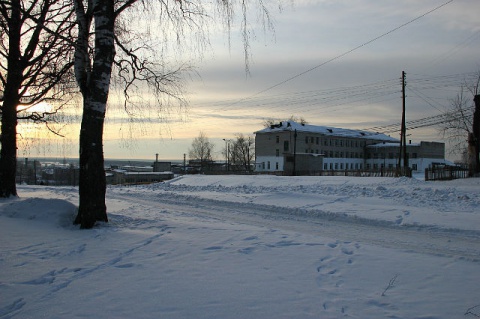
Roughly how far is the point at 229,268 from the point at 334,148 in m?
96.6

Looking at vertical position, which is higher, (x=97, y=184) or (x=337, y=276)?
(x=97, y=184)

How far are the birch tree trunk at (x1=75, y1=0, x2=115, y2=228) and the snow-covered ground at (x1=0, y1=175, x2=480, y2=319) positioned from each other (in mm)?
711

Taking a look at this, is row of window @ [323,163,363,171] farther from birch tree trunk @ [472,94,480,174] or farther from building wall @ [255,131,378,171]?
birch tree trunk @ [472,94,480,174]

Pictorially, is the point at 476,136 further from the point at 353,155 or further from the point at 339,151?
the point at 353,155

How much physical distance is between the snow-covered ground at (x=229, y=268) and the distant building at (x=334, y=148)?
70.8 metres

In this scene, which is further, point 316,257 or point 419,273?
point 316,257

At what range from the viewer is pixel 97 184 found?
9078 mm

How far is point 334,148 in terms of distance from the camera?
98875 millimetres

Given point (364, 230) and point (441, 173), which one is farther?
point (441, 173)

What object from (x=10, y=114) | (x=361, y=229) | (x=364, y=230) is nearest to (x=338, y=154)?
(x=10, y=114)

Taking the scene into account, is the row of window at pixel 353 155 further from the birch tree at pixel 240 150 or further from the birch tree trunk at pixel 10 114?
the birch tree trunk at pixel 10 114

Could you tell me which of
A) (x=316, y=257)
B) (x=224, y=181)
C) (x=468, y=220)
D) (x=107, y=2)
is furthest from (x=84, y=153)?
(x=224, y=181)

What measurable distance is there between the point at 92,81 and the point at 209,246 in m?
4.78

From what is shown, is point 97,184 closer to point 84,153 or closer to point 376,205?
point 84,153
